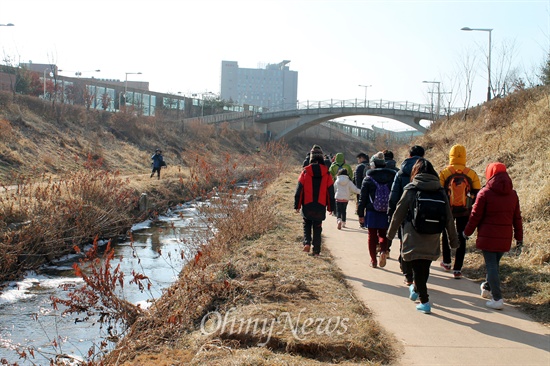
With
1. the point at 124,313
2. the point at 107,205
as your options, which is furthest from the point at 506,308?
the point at 107,205

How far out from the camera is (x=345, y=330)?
19.1 ft

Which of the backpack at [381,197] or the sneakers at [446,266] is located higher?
the backpack at [381,197]

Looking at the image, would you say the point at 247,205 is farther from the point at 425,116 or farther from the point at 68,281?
the point at 425,116

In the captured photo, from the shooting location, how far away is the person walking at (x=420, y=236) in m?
6.70

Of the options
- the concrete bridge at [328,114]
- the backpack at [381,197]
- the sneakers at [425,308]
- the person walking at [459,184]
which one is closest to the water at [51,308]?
the backpack at [381,197]

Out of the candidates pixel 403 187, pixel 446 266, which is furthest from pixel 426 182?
pixel 446 266

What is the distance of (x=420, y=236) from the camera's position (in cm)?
674

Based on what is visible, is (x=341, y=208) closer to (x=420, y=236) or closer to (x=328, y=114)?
(x=420, y=236)

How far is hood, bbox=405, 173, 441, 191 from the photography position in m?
6.68

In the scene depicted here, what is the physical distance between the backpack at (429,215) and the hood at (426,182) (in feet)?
0.34

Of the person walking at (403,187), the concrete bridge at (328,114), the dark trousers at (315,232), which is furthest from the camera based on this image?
the concrete bridge at (328,114)

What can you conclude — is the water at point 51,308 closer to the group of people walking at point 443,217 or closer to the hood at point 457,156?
the group of people walking at point 443,217

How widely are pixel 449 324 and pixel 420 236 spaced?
1.00m

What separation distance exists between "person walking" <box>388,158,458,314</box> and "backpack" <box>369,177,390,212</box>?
1932mm
